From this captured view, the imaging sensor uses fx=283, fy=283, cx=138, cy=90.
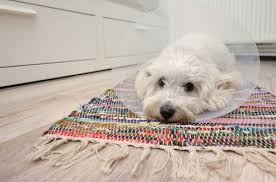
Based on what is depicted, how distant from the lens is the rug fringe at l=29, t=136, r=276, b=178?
571 millimetres

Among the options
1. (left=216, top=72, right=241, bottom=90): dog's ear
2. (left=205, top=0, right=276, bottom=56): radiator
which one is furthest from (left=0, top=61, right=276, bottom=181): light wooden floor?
(left=205, top=0, right=276, bottom=56): radiator

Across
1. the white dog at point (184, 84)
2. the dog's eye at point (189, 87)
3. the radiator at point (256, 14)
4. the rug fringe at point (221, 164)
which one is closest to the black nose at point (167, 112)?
the white dog at point (184, 84)

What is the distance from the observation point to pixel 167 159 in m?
0.62

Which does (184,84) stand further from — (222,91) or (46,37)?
(46,37)

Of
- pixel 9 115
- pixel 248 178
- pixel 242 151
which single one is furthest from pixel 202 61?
pixel 9 115

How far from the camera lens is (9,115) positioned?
1.01 meters

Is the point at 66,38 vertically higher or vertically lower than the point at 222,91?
higher

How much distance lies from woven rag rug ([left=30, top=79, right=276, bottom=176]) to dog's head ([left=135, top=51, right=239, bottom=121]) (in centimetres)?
5

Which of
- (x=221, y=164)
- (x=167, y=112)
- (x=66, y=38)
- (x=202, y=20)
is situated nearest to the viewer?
(x=221, y=164)

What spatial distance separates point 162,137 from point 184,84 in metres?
0.31

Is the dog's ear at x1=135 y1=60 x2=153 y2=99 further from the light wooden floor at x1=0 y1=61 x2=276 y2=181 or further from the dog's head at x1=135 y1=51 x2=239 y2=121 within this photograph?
the light wooden floor at x1=0 y1=61 x2=276 y2=181

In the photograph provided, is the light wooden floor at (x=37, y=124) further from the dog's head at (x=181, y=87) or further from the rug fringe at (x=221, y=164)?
the dog's head at (x=181, y=87)

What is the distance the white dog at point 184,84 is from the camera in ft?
2.97

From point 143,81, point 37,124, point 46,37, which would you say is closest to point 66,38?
point 46,37
